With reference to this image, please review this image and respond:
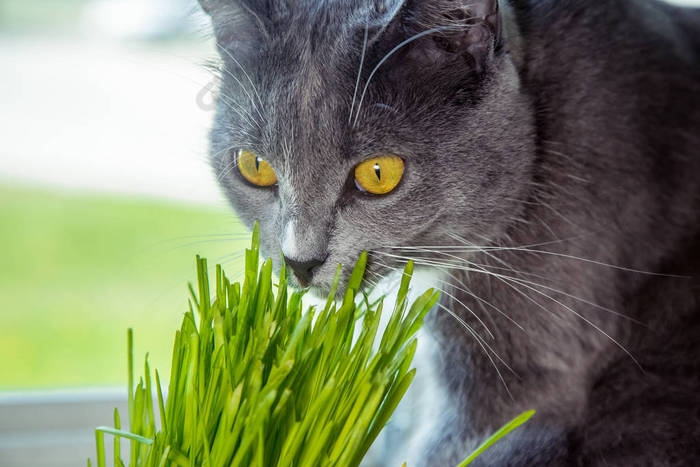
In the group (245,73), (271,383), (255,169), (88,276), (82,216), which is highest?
(245,73)

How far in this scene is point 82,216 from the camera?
56.8 inches

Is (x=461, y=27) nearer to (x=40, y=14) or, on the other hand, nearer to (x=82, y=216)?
(x=40, y=14)

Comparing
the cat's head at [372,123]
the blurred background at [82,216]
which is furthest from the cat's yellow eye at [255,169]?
the blurred background at [82,216]

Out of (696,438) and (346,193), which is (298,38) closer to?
(346,193)

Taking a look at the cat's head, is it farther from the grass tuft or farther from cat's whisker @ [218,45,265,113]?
the grass tuft

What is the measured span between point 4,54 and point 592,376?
114 cm

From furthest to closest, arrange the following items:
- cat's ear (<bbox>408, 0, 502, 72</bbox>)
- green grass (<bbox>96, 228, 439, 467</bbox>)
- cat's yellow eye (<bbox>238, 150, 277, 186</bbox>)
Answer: cat's yellow eye (<bbox>238, 150, 277, 186</bbox>) → cat's ear (<bbox>408, 0, 502, 72</bbox>) → green grass (<bbox>96, 228, 439, 467</bbox>)

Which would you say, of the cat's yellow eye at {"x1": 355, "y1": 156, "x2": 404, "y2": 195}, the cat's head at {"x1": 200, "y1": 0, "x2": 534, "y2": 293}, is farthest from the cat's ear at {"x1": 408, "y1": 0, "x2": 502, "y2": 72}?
the cat's yellow eye at {"x1": 355, "y1": 156, "x2": 404, "y2": 195}

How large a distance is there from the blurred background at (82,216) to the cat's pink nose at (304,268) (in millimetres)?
462

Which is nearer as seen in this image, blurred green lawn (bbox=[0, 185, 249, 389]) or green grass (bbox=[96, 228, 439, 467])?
green grass (bbox=[96, 228, 439, 467])

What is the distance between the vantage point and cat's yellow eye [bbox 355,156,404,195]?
0.73m

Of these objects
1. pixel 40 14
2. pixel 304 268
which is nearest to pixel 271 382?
pixel 304 268

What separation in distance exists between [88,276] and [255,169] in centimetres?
79

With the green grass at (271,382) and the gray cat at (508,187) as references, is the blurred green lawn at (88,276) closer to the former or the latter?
the gray cat at (508,187)
